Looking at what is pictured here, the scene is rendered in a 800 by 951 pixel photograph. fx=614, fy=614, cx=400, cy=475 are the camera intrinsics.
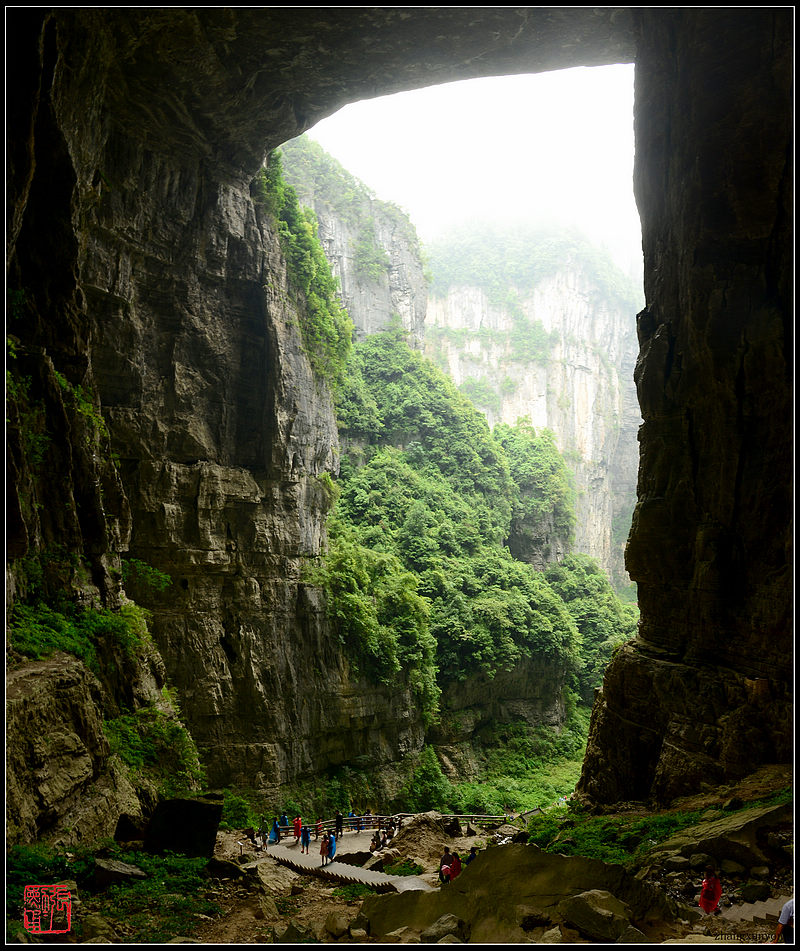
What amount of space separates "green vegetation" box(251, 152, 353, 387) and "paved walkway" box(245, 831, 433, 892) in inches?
640

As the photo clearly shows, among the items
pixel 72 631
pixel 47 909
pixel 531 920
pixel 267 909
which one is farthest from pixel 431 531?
pixel 47 909

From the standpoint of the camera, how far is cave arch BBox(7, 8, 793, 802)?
10031mm

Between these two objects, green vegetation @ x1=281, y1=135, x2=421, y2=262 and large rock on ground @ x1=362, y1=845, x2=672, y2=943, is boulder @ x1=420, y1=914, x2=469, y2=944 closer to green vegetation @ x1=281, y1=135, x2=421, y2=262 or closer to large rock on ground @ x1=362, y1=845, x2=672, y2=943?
large rock on ground @ x1=362, y1=845, x2=672, y2=943

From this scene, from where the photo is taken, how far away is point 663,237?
13.4 m

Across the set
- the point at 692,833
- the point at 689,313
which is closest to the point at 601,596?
the point at 689,313

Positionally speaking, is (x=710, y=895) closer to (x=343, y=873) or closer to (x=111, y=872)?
(x=111, y=872)

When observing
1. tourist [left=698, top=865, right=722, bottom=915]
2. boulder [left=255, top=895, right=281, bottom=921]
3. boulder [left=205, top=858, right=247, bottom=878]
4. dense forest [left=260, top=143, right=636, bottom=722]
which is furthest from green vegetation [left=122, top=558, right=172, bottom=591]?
tourist [left=698, top=865, right=722, bottom=915]

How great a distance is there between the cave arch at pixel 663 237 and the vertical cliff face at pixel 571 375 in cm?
5328

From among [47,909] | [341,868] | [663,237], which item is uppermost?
[663,237]

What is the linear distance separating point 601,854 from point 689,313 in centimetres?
949

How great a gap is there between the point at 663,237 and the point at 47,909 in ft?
49.5

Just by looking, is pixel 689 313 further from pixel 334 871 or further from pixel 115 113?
pixel 115 113

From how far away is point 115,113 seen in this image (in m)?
16.2

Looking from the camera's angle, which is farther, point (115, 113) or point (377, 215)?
point (377, 215)
